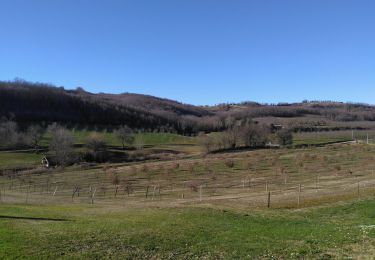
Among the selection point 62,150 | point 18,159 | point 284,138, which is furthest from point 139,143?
point 18,159

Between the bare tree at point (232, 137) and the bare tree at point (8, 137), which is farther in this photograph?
the bare tree at point (8, 137)

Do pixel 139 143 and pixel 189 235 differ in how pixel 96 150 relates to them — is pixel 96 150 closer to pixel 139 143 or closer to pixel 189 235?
pixel 139 143

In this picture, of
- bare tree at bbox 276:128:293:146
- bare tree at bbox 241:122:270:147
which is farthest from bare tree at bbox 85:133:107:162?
bare tree at bbox 276:128:293:146

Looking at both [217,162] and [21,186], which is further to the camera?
[217,162]

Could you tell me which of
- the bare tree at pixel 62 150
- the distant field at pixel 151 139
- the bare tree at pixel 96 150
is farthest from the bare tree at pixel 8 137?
the bare tree at pixel 96 150

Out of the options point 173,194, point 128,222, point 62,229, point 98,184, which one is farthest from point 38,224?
point 98,184

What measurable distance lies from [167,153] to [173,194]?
76.2m

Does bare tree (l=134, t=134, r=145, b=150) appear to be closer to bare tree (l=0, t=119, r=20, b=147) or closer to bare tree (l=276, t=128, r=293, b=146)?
bare tree (l=0, t=119, r=20, b=147)

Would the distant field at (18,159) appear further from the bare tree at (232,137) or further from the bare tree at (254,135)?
the bare tree at (254,135)

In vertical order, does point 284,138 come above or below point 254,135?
below

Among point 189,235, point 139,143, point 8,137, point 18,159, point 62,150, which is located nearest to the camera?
point 189,235

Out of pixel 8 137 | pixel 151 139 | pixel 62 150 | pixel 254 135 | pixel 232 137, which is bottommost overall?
pixel 62 150

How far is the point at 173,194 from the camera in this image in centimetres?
5269

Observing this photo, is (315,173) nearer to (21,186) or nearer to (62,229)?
(21,186)
